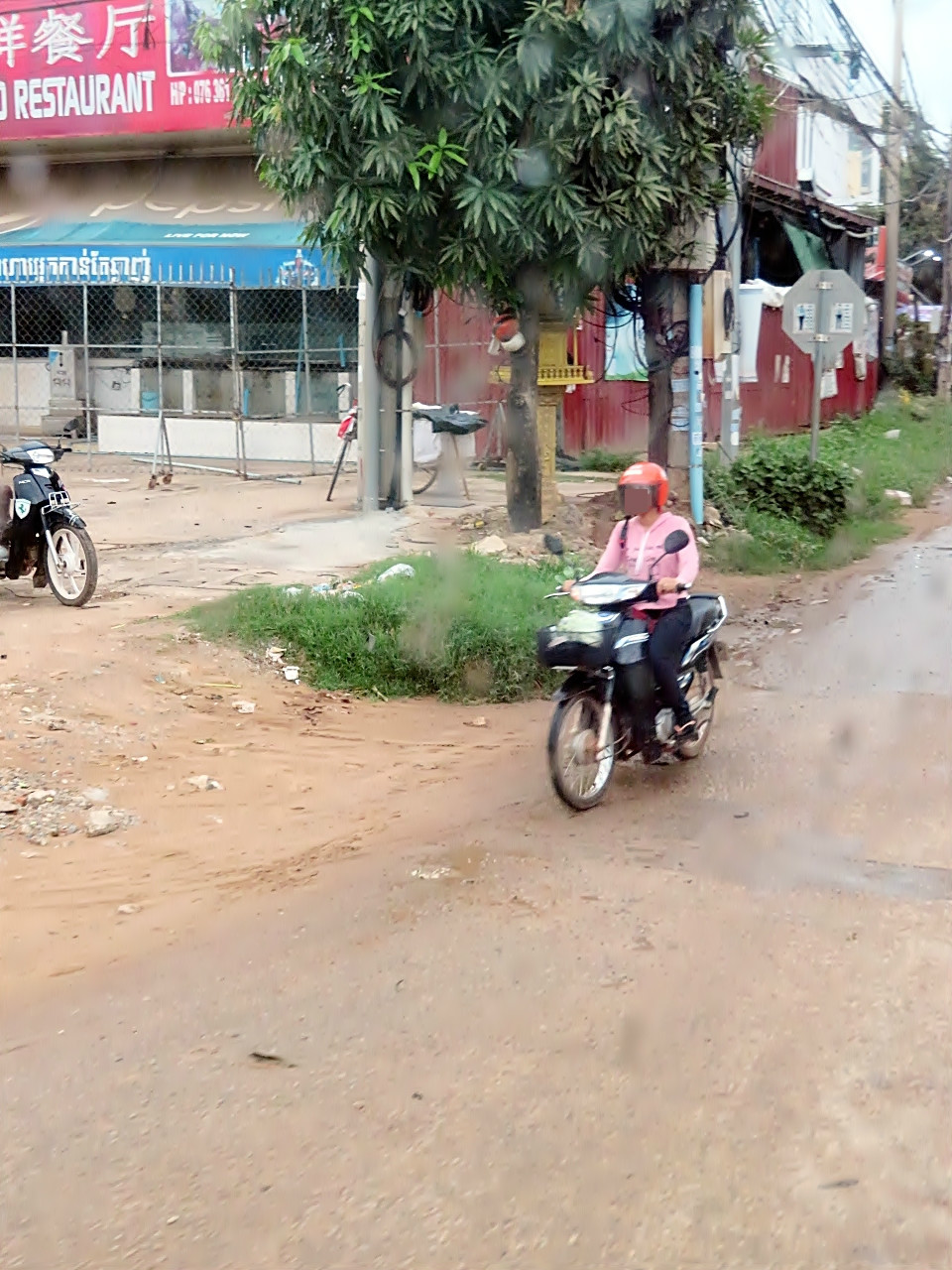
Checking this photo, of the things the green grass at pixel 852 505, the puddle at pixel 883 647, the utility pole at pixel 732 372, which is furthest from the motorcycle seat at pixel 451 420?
the puddle at pixel 883 647

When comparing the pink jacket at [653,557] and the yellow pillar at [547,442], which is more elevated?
the yellow pillar at [547,442]

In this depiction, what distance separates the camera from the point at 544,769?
7.16 metres

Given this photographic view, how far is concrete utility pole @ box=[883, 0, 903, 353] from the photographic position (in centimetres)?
2848

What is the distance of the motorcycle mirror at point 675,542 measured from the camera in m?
6.73

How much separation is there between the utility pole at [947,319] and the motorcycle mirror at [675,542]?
83.2ft

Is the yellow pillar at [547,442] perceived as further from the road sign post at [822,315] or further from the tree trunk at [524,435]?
the road sign post at [822,315]

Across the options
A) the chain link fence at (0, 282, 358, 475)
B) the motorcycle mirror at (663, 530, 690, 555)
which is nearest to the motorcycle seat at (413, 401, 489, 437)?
the chain link fence at (0, 282, 358, 475)

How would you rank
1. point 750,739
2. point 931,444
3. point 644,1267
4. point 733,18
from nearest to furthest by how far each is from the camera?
point 644,1267 → point 750,739 → point 733,18 → point 931,444

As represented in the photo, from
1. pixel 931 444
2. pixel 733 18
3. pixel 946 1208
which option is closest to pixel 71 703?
pixel 946 1208

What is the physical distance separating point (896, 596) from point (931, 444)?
13.3 metres

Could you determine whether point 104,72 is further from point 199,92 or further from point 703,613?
point 703,613

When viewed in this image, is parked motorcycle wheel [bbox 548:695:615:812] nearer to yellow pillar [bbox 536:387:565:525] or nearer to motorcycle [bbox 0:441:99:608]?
motorcycle [bbox 0:441:99:608]

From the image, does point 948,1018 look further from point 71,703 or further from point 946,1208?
point 71,703

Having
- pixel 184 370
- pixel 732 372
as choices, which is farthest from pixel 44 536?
pixel 184 370
